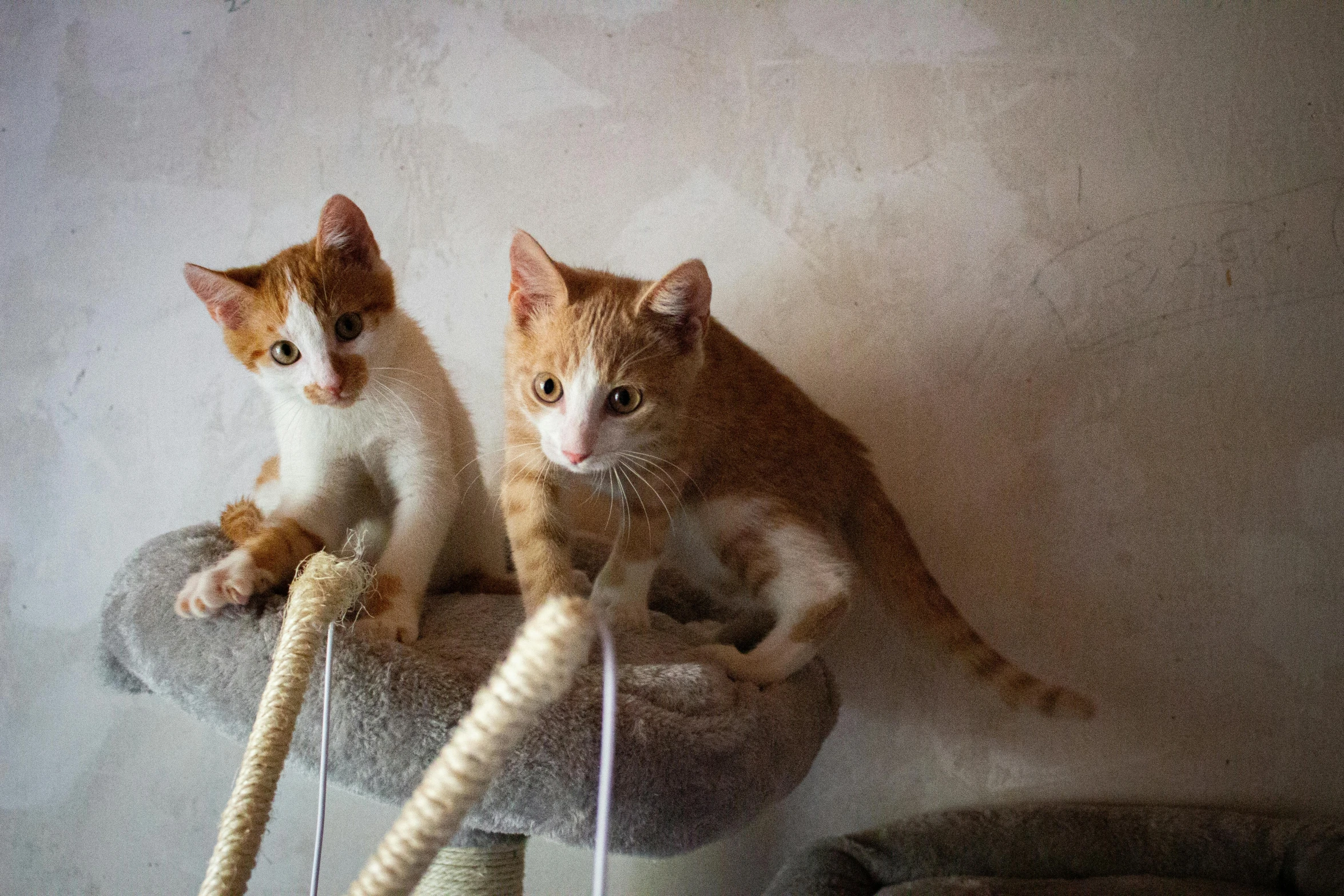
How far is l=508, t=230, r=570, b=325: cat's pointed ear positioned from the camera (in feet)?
3.05

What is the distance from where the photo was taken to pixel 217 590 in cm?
81

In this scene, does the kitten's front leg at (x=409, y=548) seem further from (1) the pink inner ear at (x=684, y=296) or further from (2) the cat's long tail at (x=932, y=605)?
(2) the cat's long tail at (x=932, y=605)

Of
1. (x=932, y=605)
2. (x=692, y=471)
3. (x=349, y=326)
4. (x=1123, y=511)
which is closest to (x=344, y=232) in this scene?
(x=349, y=326)

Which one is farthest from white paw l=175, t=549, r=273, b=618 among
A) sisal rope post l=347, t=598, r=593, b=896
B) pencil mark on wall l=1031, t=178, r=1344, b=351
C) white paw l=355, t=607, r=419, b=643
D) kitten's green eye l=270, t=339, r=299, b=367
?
pencil mark on wall l=1031, t=178, r=1344, b=351

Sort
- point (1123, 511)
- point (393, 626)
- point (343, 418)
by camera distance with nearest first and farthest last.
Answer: point (393, 626) → point (343, 418) → point (1123, 511)

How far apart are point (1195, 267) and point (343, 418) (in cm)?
117

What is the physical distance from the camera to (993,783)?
1233mm

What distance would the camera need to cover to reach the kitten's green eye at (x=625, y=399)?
938 millimetres

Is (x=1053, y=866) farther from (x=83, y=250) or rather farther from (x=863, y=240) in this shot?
(x=83, y=250)

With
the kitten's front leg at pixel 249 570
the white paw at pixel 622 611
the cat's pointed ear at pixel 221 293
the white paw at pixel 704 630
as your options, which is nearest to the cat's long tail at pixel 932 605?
the white paw at pixel 704 630

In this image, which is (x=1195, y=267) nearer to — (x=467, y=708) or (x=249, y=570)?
(x=467, y=708)

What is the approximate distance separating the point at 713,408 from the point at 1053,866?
75cm

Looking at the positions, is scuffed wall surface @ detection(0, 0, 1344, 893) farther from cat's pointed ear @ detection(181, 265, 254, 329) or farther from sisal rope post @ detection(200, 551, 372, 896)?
sisal rope post @ detection(200, 551, 372, 896)

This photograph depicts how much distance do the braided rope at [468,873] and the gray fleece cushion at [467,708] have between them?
0.16 meters
